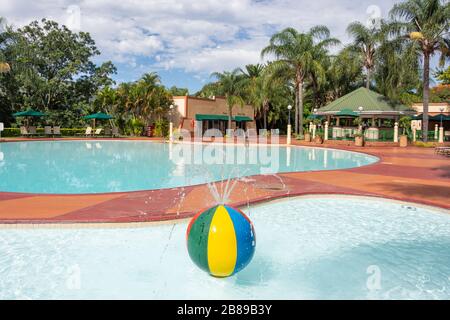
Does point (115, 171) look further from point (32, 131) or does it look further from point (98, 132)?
point (32, 131)

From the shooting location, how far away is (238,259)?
5109 millimetres

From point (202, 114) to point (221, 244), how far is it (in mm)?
43044

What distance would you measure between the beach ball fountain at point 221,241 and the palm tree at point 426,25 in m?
30.4

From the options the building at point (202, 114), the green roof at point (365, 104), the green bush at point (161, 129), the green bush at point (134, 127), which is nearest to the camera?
the green roof at point (365, 104)

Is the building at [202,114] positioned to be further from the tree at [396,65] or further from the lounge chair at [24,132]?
the tree at [396,65]

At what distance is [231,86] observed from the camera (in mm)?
47531

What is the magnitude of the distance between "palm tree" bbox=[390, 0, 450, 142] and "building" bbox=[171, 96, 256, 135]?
74.1 ft

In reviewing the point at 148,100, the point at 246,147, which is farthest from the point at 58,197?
the point at 148,100

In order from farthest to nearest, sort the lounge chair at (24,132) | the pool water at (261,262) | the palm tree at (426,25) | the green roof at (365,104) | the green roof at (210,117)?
the green roof at (210,117) < the lounge chair at (24,132) < the green roof at (365,104) < the palm tree at (426,25) < the pool water at (261,262)

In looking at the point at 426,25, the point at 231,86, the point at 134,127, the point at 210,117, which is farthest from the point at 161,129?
the point at 426,25

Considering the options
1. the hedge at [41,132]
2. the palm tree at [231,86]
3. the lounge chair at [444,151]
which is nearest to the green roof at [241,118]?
the palm tree at [231,86]

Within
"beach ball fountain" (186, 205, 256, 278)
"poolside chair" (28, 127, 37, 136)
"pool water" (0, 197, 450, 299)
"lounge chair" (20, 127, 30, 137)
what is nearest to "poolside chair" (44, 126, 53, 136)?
"poolside chair" (28, 127, 37, 136)

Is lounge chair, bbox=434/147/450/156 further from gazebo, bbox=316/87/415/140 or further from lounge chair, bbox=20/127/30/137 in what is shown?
lounge chair, bbox=20/127/30/137

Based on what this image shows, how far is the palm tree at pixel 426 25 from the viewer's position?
3028 cm
